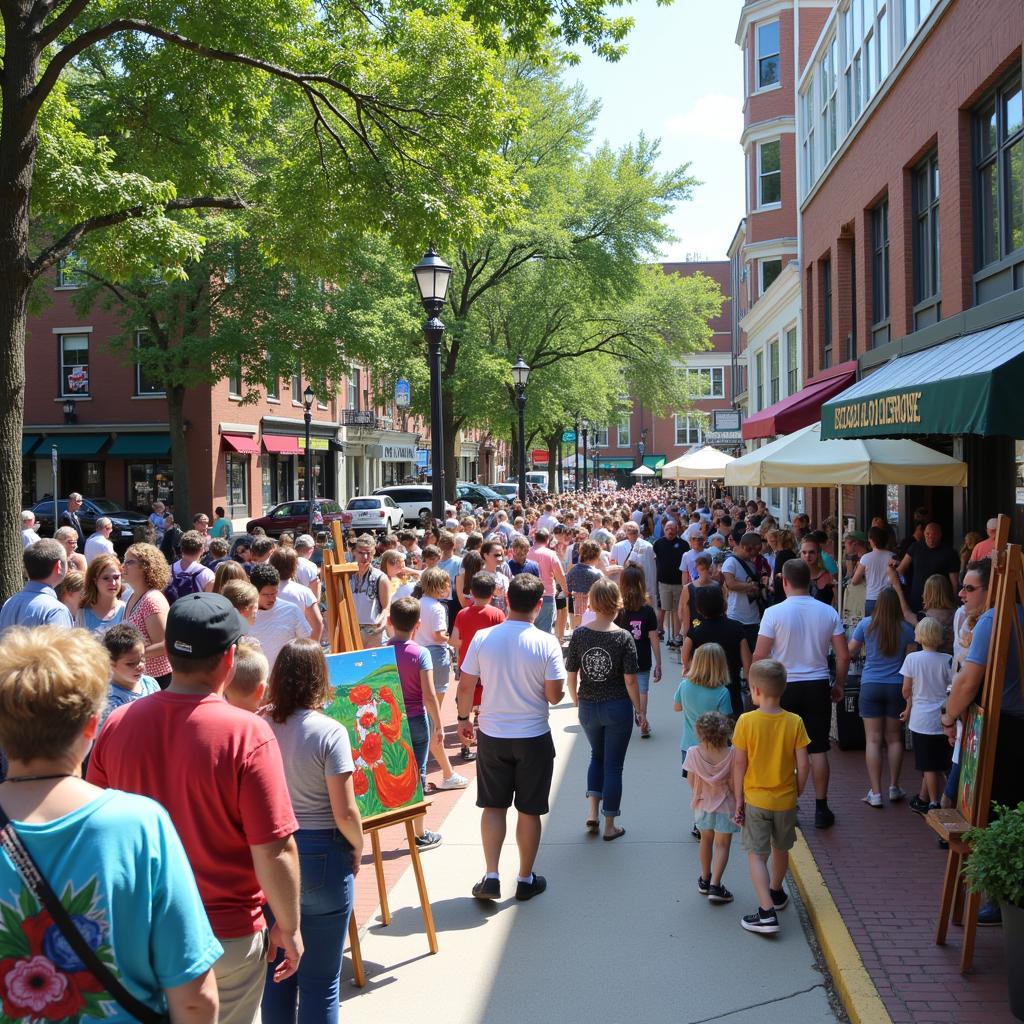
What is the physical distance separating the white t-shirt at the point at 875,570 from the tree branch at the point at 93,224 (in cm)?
812

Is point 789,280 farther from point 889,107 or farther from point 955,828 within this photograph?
point 955,828

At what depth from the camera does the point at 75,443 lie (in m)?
37.4

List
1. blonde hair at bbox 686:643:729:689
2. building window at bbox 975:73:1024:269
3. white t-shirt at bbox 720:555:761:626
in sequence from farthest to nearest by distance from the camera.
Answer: building window at bbox 975:73:1024:269, white t-shirt at bbox 720:555:761:626, blonde hair at bbox 686:643:729:689

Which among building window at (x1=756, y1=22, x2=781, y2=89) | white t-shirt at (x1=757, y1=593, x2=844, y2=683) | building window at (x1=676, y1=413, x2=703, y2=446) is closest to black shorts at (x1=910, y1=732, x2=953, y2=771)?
white t-shirt at (x1=757, y1=593, x2=844, y2=683)

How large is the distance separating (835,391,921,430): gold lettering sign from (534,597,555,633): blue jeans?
4043 millimetres

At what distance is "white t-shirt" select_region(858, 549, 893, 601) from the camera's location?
10.4 m

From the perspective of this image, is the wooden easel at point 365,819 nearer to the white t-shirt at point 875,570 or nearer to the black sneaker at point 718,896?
the black sneaker at point 718,896

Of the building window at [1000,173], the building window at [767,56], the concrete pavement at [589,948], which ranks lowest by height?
the concrete pavement at [589,948]

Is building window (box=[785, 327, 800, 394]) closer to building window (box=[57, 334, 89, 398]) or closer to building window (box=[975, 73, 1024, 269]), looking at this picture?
building window (box=[975, 73, 1024, 269])

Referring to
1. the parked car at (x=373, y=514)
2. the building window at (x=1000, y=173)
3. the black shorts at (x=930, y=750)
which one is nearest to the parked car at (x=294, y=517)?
the parked car at (x=373, y=514)

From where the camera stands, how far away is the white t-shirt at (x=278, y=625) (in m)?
7.65

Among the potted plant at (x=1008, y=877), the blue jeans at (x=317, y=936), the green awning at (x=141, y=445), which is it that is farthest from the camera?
the green awning at (x=141, y=445)

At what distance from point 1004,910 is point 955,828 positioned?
0.52 meters

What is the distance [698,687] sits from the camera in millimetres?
6898
